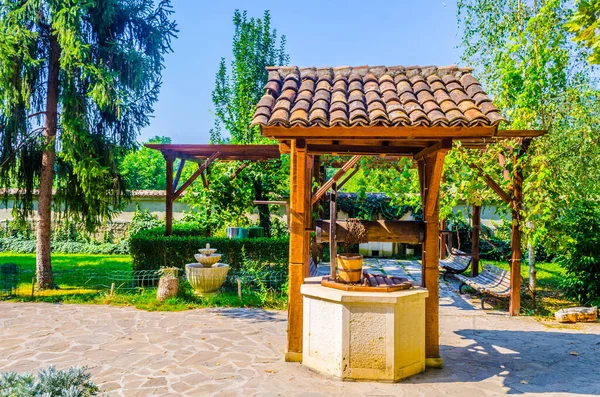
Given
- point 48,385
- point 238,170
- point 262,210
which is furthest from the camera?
point 262,210

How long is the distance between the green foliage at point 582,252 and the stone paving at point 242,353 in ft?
3.92

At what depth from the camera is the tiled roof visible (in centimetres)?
429

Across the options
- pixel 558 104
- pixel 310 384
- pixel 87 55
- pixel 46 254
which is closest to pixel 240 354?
pixel 310 384

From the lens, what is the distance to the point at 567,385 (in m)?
4.42

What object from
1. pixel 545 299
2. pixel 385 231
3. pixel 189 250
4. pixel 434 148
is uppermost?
pixel 434 148

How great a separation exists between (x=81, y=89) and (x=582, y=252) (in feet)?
36.2

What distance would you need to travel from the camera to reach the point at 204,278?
8.39 m

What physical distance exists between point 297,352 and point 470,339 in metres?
2.77

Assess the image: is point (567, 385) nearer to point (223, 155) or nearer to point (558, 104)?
point (558, 104)

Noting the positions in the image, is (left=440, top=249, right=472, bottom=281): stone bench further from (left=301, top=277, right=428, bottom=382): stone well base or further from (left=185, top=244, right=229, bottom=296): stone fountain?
(left=301, top=277, right=428, bottom=382): stone well base

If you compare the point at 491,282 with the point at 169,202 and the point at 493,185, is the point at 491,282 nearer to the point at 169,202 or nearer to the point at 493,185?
the point at 493,185

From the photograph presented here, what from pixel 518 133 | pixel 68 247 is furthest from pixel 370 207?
pixel 68 247

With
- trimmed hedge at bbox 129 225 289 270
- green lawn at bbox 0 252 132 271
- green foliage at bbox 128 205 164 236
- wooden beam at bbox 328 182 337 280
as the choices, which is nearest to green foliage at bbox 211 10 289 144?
green foliage at bbox 128 205 164 236

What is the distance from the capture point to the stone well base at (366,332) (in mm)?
4301
